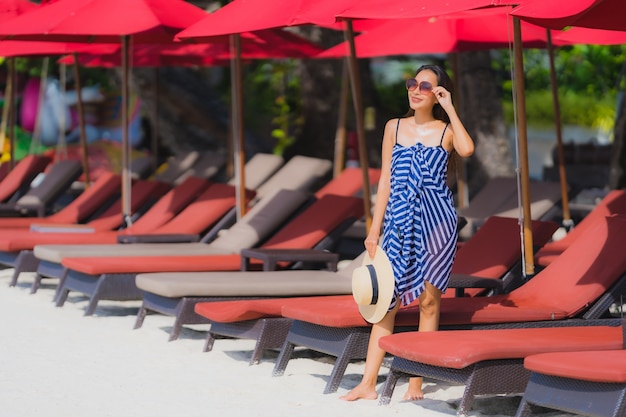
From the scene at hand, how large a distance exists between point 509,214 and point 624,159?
15.7 ft

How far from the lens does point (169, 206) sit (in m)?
12.3

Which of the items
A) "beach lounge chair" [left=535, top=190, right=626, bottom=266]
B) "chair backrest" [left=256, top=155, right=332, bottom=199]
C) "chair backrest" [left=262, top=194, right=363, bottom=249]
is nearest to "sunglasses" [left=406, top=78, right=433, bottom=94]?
"beach lounge chair" [left=535, top=190, right=626, bottom=266]

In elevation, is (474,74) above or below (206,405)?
above

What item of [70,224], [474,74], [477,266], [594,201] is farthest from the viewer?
[474,74]

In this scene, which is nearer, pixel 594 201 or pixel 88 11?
pixel 88 11

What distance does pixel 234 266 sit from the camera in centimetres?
955

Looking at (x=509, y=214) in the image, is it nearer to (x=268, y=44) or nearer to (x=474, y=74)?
(x=268, y=44)

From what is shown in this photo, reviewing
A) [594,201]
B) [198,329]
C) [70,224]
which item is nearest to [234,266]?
[198,329]

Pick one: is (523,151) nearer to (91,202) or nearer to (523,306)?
(523,306)

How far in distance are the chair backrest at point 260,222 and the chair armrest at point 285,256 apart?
1.10m

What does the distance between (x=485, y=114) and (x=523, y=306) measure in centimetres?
1028

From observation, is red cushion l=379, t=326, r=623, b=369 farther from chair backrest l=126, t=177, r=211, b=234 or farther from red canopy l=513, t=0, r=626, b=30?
chair backrest l=126, t=177, r=211, b=234

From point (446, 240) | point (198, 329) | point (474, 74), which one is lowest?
point (198, 329)

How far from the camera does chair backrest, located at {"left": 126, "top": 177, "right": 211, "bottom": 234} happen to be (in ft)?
39.9
